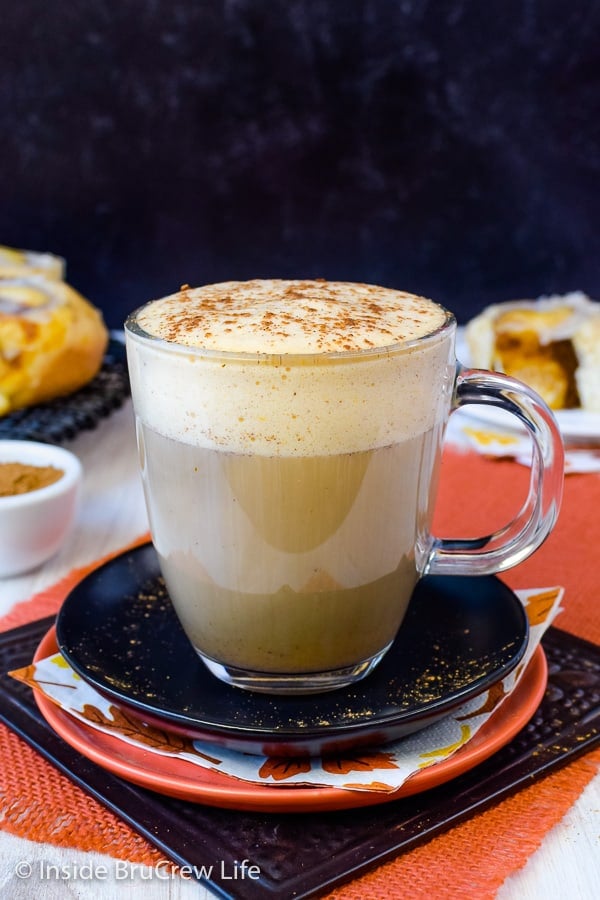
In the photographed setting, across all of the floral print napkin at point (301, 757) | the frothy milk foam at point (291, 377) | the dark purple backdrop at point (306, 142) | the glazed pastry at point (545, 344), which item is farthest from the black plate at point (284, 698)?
the dark purple backdrop at point (306, 142)

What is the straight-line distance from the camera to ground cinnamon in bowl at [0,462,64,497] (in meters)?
1.14

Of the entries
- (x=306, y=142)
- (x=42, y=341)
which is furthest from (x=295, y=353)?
(x=306, y=142)

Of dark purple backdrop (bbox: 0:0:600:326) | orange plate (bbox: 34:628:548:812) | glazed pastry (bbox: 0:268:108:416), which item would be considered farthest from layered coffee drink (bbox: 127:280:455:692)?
dark purple backdrop (bbox: 0:0:600:326)

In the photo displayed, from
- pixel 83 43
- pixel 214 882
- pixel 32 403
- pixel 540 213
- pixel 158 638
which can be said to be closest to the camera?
pixel 214 882

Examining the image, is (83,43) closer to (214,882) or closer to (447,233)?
(447,233)

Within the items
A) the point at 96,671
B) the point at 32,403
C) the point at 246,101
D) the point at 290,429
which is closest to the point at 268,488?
the point at 290,429

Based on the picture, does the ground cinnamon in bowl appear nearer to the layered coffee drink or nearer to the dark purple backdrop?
the layered coffee drink

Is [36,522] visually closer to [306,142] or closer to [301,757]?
[301,757]

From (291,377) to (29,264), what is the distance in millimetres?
1183

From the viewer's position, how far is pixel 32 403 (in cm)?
148

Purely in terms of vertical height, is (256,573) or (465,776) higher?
(256,573)

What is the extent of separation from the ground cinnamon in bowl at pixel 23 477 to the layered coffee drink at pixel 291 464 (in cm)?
38

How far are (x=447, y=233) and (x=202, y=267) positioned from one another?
23.1 inches

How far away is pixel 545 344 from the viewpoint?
170cm
